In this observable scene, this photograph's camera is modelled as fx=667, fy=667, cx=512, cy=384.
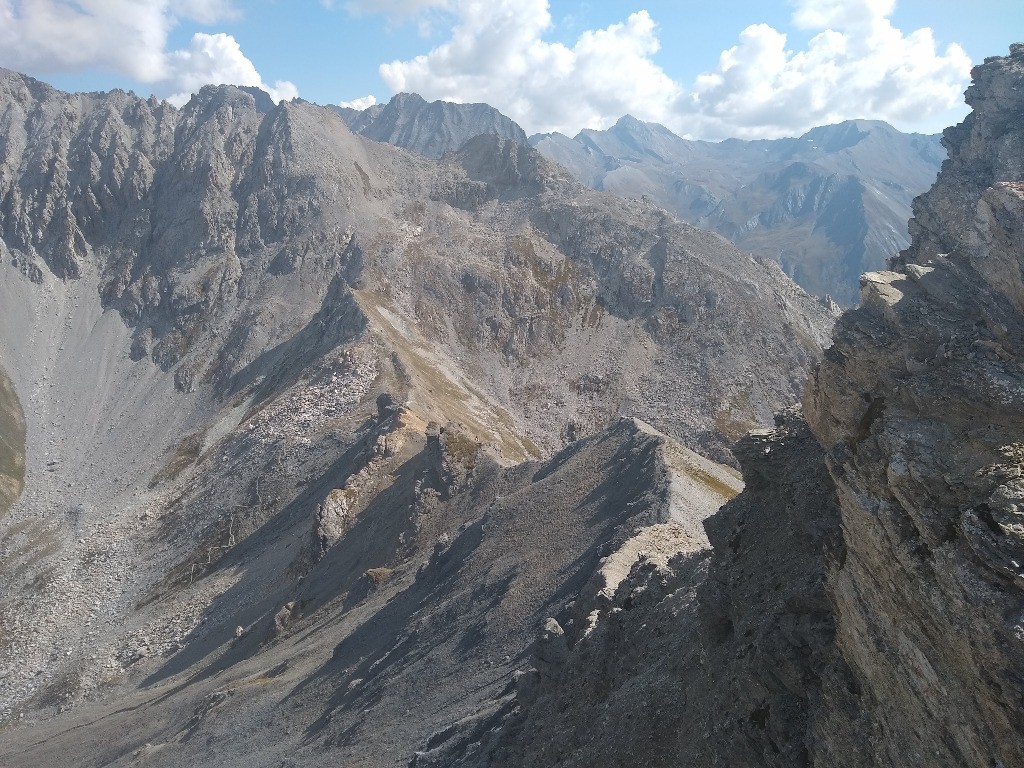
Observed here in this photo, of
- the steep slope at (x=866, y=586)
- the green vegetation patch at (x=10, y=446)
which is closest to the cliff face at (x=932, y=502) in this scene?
the steep slope at (x=866, y=586)

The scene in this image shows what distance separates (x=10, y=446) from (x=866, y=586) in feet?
493

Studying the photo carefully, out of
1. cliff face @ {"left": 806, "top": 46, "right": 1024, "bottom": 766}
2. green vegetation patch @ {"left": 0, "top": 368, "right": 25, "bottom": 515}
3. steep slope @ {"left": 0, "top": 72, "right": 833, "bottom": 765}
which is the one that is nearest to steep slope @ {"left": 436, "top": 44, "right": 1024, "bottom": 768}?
cliff face @ {"left": 806, "top": 46, "right": 1024, "bottom": 766}

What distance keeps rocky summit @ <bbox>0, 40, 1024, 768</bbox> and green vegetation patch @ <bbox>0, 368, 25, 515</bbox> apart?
0.79 m

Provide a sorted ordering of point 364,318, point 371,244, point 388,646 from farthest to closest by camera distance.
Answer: point 371,244, point 364,318, point 388,646

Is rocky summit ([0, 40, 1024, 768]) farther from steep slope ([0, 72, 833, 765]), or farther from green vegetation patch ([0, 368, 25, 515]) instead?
green vegetation patch ([0, 368, 25, 515])

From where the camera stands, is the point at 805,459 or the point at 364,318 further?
the point at 364,318

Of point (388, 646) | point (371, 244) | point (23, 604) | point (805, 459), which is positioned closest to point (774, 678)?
point (805, 459)

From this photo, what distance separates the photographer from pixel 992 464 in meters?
11.2

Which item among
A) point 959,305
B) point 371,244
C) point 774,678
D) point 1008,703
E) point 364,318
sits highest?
point 371,244

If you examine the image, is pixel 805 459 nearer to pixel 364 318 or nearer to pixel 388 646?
pixel 388 646

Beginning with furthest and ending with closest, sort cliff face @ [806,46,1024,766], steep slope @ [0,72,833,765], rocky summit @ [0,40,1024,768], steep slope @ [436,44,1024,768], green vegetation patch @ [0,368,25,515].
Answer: green vegetation patch @ [0,368,25,515] → steep slope @ [0,72,833,765] → rocky summit @ [0,40,1024,768] → steep slope @ [436,44,1024,768] → cliff face @ [806,46,1024,766]

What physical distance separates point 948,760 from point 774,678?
19.2 ft

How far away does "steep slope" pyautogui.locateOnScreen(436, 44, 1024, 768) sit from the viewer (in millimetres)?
10734

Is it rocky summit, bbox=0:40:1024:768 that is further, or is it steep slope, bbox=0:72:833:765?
steep slope, bbox=0:72:833:765
